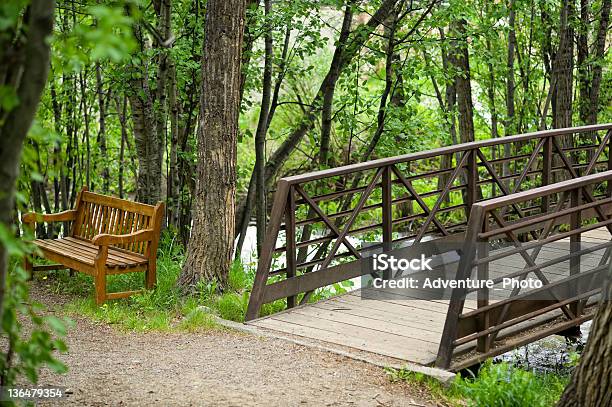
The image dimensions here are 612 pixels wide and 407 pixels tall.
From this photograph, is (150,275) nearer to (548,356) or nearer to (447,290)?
(447,290)

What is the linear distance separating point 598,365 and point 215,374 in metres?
2.36

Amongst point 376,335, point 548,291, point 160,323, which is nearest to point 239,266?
point 160,323

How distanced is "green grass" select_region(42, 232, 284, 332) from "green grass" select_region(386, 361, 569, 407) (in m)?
1.88

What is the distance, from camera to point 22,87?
9.30ft

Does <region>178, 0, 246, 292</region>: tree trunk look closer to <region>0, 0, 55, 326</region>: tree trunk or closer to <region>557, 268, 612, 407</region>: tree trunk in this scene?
<region>557, 268, 612, 407</region>: tree trunk

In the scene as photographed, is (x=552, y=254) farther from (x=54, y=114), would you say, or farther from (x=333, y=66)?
(x=54, y=114)

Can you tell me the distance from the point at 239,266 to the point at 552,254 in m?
3.32

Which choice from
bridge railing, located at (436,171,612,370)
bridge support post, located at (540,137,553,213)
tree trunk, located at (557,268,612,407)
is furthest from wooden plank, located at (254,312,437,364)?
bridge support post, located at (540,137,553,213)

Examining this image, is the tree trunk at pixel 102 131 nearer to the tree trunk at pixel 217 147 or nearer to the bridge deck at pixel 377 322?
the tree trunk at pixel 217 147

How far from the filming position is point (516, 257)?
355 inches

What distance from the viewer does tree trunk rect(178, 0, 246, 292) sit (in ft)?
23.8

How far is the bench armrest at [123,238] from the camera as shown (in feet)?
23.8

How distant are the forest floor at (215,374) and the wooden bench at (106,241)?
3.18 ft

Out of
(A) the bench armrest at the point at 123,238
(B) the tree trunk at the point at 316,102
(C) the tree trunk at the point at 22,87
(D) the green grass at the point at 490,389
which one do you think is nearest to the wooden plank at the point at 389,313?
(D) the green grass at the point at 490,389
